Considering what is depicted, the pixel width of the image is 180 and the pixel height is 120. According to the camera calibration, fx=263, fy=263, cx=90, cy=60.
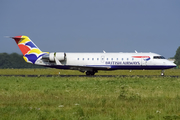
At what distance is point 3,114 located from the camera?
33.8 feet

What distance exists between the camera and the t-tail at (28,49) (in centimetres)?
3862

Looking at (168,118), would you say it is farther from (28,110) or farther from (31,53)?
(31,53)

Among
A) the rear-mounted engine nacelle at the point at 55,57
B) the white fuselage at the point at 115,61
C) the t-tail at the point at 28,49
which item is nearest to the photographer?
the white fuselage at the point at 115,61

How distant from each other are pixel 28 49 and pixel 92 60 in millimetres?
9807

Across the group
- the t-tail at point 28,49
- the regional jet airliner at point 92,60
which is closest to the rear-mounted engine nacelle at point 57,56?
the regional jet airliner at point 92,60

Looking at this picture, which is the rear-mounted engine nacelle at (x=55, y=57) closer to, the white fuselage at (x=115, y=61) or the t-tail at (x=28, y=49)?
the white fuselage at (x=115, y=61)

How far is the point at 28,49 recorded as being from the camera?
128 feet

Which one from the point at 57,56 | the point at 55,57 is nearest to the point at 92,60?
the point at 57,56

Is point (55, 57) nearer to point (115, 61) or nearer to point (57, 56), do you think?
point (57, 56)

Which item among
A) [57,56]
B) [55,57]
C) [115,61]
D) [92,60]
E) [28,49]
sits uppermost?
[28,49]

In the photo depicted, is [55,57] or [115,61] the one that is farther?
[55,57]

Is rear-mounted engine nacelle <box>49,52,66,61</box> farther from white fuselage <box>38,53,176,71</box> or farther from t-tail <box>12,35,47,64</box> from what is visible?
t-tail <box>12,35,47,64</box>

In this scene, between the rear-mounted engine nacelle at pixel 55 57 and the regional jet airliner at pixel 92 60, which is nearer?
the regional jet airliner at pixel 92 60

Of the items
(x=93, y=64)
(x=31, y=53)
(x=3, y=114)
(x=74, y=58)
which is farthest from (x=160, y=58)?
(x=3, y=114)
